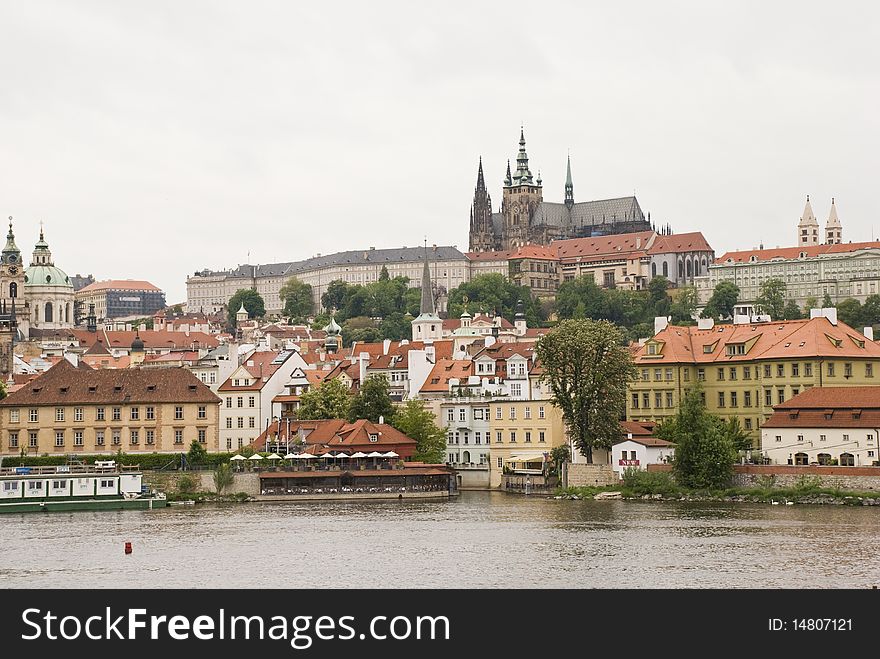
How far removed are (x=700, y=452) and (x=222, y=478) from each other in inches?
880

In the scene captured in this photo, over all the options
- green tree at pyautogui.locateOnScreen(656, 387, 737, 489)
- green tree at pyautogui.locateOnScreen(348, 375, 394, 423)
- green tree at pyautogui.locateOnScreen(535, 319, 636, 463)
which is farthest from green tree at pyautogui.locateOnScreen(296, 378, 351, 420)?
green tree at pyautogui.locateOnScreen(656, 387, 737, 489)

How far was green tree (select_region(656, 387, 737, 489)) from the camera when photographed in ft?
231

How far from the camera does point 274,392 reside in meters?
94.0

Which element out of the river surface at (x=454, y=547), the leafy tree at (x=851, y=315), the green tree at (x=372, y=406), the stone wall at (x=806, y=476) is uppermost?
the leafy tree at (x=851, y=315)

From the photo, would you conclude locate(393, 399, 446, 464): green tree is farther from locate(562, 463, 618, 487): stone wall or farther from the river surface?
the river surface

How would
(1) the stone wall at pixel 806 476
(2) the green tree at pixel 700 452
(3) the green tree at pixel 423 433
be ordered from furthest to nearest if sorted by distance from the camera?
1. (3) the green tree at pixel 423 433
2. (2) the green tree at pixel 700 452
3. (1) the stone wall at pixel 806 476

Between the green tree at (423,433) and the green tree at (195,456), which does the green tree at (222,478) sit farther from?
the green tree at (423,433)

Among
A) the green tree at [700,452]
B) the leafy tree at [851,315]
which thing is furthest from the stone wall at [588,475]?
the leafy tree at [851,315]

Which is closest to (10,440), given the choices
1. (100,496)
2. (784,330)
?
(100,496)

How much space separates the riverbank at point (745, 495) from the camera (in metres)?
66.1

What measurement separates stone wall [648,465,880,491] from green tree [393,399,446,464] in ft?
57.9

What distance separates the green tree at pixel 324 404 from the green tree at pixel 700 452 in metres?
21.9
